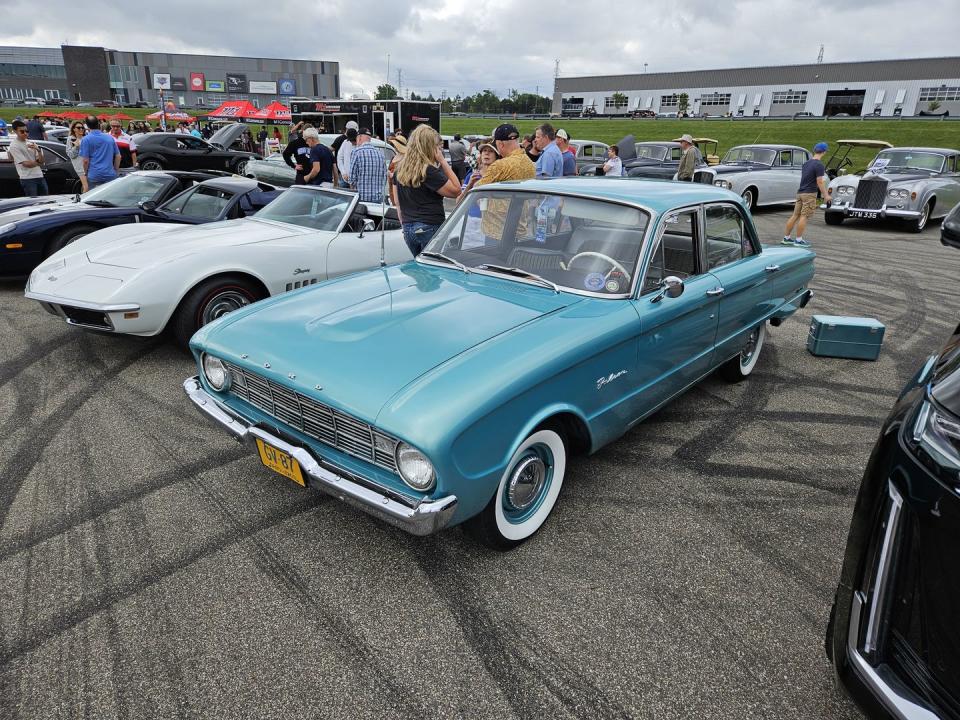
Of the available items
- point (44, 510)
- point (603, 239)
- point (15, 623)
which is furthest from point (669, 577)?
point (44, 510)

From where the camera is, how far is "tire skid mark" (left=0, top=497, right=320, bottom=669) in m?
2.32

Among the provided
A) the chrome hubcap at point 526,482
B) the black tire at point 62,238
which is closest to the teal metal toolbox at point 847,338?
the chrome hubcap at point 526,482

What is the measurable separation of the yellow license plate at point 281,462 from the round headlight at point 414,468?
1.75 ft

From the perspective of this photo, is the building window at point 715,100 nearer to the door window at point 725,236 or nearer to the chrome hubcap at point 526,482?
the door window at point 725,236

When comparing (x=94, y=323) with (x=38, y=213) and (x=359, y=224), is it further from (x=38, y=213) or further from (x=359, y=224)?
(x=38, y=213)

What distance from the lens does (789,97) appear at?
3095 inches

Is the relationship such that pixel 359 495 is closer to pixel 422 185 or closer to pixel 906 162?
pixel 422 185

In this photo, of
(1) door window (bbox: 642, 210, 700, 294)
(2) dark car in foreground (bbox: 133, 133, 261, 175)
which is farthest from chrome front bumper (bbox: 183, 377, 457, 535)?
(2) dark car in foreground (bbox: 133, 133, 261, 175)

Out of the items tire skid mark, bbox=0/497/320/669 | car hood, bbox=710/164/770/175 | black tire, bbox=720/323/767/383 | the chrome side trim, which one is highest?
car hood, bbox=710/164/770/175

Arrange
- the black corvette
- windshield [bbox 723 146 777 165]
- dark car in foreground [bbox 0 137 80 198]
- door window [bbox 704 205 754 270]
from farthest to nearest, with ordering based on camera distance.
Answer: windshield [bbox 723 146 777 165], dark car in foreground [bbox 0 137 80 198], the black corvette, door window [bbox 704 205 754 270]

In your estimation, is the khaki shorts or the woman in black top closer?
the woman in black top

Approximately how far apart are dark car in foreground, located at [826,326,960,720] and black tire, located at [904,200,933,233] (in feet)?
43.9

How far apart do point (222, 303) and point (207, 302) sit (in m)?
0.16

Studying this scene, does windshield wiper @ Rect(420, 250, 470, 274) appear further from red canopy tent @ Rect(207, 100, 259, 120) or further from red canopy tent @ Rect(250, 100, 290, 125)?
red canopy tent @ Rect(250, 100, 290, 125)
